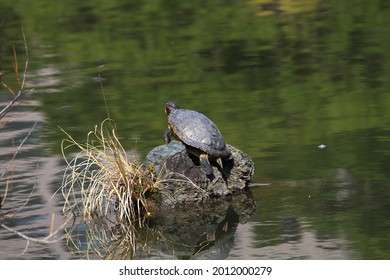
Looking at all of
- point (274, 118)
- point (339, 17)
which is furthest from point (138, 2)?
point (274, 118)

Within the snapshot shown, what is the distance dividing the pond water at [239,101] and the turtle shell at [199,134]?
631 millimetres

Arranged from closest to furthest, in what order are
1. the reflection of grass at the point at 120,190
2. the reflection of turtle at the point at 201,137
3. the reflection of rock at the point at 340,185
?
the reflection of grass at the point at 120,190, the reflection of rock at the point at 340,185, the reflection of turtle at the point at 201,137

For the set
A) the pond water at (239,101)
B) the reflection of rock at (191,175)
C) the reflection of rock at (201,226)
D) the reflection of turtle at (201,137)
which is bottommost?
the pond water at (239,101)

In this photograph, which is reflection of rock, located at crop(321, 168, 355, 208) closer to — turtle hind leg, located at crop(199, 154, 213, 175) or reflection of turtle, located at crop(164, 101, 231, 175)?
reflection of turtle, located at crop(164, 101, 231, 175)

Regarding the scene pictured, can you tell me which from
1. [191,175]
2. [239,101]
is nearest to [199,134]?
[191,175]

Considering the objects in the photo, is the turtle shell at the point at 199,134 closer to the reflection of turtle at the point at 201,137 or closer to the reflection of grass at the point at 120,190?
the reflection of turtle at the point at 201,137

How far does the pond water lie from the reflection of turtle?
0.59 metres

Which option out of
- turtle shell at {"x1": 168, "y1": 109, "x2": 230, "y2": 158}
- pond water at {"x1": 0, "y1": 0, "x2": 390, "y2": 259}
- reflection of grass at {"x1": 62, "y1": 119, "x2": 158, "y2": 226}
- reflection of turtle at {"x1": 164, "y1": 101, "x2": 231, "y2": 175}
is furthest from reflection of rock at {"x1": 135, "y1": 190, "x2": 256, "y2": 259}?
turtle shell at {"x1": 168, "y1": 109, "x2": 230, "y2": 158}

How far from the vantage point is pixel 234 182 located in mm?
9578

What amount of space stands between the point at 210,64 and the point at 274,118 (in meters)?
3.62

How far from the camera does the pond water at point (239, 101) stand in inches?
342

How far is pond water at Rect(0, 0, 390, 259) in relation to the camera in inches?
342

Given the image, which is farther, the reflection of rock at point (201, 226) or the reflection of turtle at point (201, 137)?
the reflection of turtle at point (201, 137)

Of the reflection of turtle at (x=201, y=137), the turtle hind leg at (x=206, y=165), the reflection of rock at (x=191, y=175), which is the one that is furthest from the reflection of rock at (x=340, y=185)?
the turtle hind leg at (x=206, y=165)
